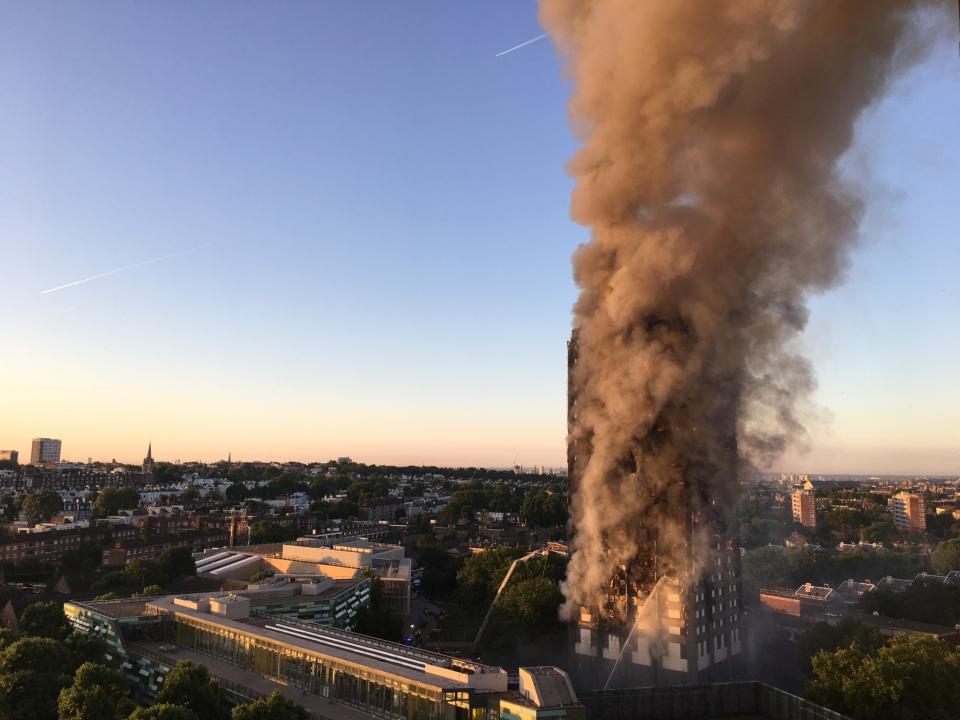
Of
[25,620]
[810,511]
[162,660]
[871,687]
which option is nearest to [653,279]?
[871,687]

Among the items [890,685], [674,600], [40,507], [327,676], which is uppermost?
[674,600]

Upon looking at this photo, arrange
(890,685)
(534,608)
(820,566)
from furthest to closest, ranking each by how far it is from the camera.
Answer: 1. (820,566)
2. (534,608)
3. (890,685)

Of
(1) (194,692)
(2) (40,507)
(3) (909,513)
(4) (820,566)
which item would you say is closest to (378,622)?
(1) (194,692)

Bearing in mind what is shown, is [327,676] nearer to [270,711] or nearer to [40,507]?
[270,711]

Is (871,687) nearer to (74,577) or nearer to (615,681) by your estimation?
(615,681)

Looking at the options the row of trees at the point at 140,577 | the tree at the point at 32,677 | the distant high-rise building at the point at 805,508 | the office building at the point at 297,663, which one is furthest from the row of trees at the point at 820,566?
the tree at the point at 32,677

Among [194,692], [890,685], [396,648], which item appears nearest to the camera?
[890,685]

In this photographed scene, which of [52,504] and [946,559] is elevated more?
[52,504]

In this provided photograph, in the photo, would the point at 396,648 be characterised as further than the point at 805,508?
No

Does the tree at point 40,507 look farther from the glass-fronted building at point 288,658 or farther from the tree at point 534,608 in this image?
the tree at point 534,608
